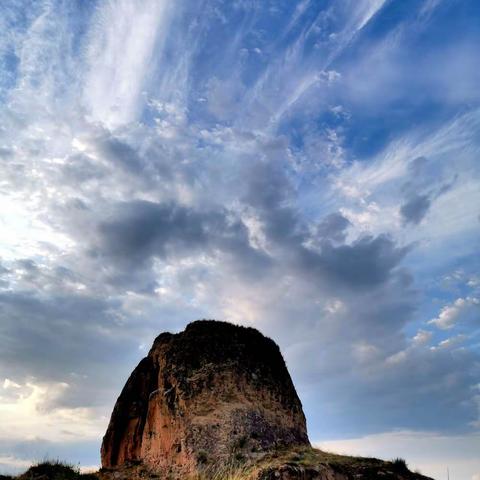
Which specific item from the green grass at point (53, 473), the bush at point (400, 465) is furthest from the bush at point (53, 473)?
the bush at point (400, 465)

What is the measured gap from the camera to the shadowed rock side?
2178 centimetres

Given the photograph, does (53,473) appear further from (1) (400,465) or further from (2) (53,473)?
(1) (400,465)

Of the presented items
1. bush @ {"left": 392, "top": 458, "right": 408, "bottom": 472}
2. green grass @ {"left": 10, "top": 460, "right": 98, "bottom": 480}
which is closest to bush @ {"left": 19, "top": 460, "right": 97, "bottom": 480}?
green grass @ {"left": 10, "top": 460, "right": 98, "bottom": 480}

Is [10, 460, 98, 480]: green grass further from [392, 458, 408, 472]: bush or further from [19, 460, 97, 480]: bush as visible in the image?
[392, 458, 408, 472]: bush

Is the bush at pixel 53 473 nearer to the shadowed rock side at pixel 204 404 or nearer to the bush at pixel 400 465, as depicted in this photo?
the shadowed rock side at pixel 204 404

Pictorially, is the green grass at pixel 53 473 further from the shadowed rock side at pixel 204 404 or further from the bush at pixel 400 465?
the bush at pixel 400 465

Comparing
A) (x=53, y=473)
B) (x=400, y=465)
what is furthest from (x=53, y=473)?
(x=400, y=465)

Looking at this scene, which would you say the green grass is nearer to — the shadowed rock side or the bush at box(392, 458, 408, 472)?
the shadowed rock side

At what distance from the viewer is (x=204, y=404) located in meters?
23.1

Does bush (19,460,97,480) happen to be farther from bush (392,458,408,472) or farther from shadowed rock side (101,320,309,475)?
bush (392,458,408,472)

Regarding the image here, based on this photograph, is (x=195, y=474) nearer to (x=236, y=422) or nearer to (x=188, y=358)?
(x=236, y=422)

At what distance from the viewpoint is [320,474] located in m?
18.7

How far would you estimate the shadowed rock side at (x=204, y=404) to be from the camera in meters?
21.8

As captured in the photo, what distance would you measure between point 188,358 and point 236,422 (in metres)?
4.30
